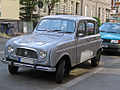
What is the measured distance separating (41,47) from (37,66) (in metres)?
0.50

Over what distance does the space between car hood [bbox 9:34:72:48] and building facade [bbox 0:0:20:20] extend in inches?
654

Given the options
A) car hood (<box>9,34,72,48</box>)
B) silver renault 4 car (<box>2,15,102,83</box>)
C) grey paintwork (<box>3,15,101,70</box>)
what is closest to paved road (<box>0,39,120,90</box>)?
→ silver renault 4 car (<box>2,15,102,83</box>)

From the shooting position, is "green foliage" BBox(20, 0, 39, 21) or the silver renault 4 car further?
"green foliage" BBox(20, 0, 39, 21)

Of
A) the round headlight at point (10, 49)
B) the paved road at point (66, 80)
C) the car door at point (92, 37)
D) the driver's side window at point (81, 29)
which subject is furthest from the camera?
the car door at point (92, 37)

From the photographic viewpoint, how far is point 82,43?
25.1 feet

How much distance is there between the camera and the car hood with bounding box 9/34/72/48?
247 inches

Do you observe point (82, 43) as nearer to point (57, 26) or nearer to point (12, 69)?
point (57, 26)

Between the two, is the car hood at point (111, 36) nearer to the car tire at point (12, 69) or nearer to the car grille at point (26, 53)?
the car tire at point (12, 69)

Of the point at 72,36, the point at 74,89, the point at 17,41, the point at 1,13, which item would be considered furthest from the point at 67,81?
the point at 1,13

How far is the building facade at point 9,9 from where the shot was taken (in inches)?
896

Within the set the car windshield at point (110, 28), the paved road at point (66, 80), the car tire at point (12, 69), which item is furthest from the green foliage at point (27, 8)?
the car tire at point (12, 69)

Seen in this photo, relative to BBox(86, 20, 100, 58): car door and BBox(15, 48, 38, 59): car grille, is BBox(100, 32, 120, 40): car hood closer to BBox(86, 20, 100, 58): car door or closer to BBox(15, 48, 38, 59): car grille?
BBox(86, 20, 100, 58): car door

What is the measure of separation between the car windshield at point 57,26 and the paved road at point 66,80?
1.44 m

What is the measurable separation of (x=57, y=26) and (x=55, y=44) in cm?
149
